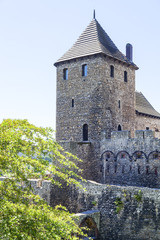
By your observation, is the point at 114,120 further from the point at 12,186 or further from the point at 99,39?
the point at 12,186

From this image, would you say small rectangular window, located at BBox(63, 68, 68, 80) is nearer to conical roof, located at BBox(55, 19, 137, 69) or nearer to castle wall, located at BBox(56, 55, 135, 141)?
castle wall, located at BBox(56, 55, 135, 141)

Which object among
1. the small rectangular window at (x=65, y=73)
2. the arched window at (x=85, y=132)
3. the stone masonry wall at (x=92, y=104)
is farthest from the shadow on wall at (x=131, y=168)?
the small rectangular window at (x=65, y=73)

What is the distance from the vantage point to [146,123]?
26.1 m

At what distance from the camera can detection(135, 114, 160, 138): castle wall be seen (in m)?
25.1

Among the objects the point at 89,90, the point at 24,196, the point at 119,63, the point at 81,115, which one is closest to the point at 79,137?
the point at 81,115

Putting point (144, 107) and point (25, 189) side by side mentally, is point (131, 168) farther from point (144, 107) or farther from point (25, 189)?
point (25, 189)

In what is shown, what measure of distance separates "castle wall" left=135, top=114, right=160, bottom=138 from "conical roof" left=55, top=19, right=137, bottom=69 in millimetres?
4582

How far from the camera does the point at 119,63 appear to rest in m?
23.3

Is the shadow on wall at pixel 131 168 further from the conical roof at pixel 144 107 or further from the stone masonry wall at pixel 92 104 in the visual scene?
the conical roof at pixel 144 107

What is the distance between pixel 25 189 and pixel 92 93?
14.0m

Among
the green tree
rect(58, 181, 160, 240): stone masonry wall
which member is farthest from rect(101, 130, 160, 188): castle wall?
the green tree

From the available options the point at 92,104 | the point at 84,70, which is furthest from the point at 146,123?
the point at 84,70

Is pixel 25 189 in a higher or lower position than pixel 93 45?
lower

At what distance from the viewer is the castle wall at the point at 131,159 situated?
60.3 ft
